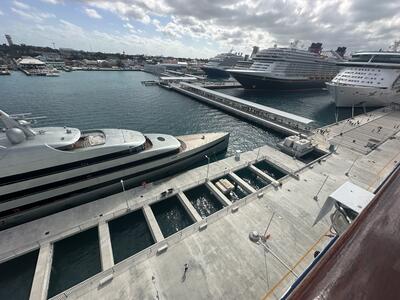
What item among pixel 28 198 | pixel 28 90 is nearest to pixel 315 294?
pixel 28 198

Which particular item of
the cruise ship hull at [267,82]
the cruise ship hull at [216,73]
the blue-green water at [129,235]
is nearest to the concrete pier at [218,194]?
the blue-green water at [129,235]

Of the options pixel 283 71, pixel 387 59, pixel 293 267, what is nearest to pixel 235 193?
pixel 293 267

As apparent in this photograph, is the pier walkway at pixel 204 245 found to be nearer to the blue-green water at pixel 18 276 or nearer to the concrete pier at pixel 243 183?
the blue-green water at pixel 18 276

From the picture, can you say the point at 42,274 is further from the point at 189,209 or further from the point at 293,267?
the point at 293,267

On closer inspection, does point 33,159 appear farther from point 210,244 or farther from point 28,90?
point 28,90

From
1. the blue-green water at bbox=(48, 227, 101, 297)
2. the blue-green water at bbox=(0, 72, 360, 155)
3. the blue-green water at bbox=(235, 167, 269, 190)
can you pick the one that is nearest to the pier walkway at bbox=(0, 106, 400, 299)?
the blue-green water at bbox=(48, 227, 101, 297)
